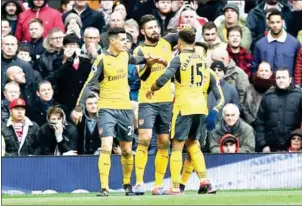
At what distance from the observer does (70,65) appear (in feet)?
75.3

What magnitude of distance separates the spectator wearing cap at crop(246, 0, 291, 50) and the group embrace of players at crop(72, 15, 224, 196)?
216 inches

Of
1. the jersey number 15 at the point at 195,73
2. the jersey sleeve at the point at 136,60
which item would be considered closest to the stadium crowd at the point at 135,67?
the jersey sleeve at the point at 136,60

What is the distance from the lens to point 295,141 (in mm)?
21094

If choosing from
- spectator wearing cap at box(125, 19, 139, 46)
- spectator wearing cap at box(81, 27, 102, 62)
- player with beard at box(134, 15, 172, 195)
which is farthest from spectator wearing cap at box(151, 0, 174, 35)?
player with beard at box(134, 15, 172, 195)

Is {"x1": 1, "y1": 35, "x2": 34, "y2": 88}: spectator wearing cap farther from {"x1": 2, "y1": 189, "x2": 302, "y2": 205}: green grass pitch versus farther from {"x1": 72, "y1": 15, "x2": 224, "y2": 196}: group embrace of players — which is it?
{"x1": 2, "y1": 189, "x2": 302, "y2": 205}: green grass pitch

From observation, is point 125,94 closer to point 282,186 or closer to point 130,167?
point 130,167

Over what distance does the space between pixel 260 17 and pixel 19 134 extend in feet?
18.6

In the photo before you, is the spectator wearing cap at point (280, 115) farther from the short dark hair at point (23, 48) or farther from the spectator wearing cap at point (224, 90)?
the short dark hair at point (23, 48)

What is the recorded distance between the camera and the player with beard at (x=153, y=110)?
18578 millimetres

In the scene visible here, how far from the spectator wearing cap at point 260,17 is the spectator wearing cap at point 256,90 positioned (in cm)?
182

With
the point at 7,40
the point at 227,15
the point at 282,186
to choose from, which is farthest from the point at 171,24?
the point at 282,186

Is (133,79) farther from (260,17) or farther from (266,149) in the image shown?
(260,17)

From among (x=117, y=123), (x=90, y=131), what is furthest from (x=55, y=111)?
(x=117, y=123)

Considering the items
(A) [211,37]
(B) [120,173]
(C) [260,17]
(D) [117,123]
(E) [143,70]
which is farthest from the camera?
(C) [260,17]
